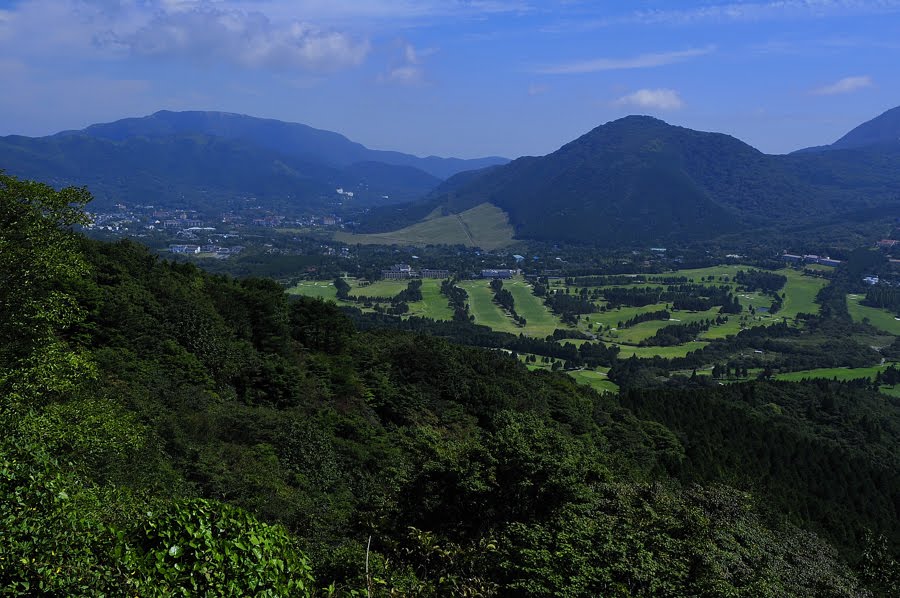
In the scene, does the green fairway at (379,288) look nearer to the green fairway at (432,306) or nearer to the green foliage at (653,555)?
the green fairway at (432,306)

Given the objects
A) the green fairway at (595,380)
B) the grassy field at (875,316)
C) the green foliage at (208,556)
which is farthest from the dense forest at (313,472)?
the grassy field at (875,316)

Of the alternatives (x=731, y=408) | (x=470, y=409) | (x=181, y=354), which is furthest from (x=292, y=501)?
(x=731, y=408)

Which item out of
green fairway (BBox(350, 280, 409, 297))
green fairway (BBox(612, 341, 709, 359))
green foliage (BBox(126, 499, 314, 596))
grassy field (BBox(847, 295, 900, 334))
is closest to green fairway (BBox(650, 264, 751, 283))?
grassy field (BBox(847, 295, 900, 334))

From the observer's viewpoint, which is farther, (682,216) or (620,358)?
(682,216)

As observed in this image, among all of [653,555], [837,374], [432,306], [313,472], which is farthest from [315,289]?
[653,555]

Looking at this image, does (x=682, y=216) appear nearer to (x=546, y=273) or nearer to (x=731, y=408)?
(x=546, y=273)

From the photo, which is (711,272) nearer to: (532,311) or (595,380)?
(532,311)

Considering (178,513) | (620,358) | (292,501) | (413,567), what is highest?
(178,513)
